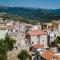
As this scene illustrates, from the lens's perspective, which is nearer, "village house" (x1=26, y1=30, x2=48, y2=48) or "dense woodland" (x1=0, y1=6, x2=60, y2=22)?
"village house" (x1=26, y1=30, x2=48, y2=48)

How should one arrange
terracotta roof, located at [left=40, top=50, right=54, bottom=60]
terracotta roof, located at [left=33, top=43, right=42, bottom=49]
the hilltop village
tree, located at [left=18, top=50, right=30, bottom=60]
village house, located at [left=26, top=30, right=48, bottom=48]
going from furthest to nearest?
village house, located at [left=26, top=30, right=48, bottom=48] < terracotta roof, located at [left=33, top=43, right=42, bottom=49] < the hilltop village < tree, located at [left=18, top=50, right=30, bottom=60] < terracotta roof, located at [left=40, top=50, right=54, bottom=60]

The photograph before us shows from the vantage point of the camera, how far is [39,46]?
32.1 m

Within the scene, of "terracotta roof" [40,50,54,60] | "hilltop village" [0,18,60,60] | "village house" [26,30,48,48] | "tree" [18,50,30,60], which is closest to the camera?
"terracotta roof" [40,50,54,60]

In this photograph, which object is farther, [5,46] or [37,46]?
[37,46]

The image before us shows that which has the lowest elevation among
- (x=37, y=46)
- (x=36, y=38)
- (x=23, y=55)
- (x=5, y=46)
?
(x=23, y=55)

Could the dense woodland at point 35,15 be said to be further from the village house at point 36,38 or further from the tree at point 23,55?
the tree at point 23,55

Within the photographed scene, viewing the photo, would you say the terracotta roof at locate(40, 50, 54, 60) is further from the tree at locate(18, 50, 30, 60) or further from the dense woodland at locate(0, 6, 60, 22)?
the dense woodland at locate(0, 6, 60, 22)

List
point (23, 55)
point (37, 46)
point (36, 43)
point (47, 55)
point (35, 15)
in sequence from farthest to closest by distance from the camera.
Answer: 1. point (35, 15)
2. point (36, 43)
3. point (37, 46)
4. point (23, 55)
5. point (47, 55)

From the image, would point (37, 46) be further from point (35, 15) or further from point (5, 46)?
point (35, 15)

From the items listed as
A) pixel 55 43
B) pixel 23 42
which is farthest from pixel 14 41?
pixel 55 43

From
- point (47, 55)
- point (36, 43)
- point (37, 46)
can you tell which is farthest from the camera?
point (36, 43)

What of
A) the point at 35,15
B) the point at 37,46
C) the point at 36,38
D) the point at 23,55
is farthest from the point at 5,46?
the point at 35,15

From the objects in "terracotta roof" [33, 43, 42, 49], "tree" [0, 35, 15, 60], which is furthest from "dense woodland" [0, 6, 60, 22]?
"tree" [0, 35, 15, 60]

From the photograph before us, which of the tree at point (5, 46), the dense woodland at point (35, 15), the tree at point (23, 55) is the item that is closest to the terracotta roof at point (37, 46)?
the tree at point (23, 55)
